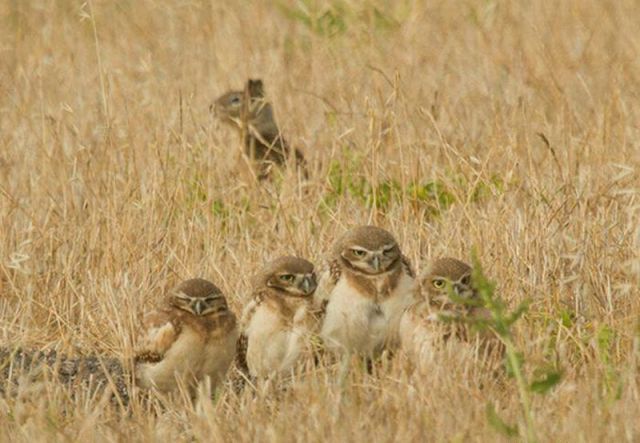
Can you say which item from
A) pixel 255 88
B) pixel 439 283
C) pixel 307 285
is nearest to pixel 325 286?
pixel 307 285

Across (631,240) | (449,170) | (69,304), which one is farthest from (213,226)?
(631,240)

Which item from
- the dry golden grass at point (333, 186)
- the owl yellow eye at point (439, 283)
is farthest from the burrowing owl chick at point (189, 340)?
the owl yellow eye at point (439, 283)

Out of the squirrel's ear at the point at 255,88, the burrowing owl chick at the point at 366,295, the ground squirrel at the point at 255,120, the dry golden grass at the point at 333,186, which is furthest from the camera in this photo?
the squirrel's ear at the point at 255,88

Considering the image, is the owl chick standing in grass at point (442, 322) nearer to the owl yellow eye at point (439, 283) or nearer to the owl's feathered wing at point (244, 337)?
the owl yellow eye at point (439, 283)

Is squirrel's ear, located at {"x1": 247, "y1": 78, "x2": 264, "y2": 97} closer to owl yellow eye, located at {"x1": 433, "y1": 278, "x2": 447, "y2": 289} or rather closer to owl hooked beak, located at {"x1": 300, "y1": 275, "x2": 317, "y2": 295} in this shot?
owl hooked beak, located at {"x1": 300, "y1": 275, "x2": 317, "y2": 295}

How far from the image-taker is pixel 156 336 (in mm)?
7684

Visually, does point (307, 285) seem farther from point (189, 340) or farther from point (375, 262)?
point (189, 340)

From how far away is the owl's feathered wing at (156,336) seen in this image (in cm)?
766

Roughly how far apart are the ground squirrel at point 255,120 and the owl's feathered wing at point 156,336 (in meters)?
4.08

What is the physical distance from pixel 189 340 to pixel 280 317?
0.52 metres

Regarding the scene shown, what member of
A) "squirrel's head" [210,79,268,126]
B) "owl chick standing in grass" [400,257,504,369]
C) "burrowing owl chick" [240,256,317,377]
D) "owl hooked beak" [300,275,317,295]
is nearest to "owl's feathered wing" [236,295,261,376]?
"burrowing owl chick" [240,256,317,377]

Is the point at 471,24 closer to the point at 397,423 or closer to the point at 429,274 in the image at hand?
the point at 429,274

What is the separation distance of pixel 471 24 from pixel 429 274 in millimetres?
7333

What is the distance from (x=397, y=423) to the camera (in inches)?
253
